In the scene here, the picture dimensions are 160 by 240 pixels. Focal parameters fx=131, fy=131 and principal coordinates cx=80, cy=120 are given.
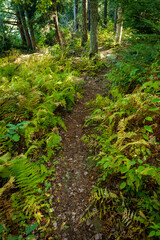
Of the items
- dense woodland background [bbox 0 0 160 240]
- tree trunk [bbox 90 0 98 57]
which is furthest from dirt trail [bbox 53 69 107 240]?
tree trunk [bbox 90 0 98 57]

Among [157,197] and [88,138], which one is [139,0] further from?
[157,197]

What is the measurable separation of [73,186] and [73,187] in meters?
0.02

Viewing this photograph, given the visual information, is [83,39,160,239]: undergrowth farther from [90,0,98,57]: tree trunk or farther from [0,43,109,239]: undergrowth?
[90,0,98,57]: tree trunk

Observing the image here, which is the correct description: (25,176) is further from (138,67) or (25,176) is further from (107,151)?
(138,67)

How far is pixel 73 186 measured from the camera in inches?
108

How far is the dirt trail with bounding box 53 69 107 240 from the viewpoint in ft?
7.06

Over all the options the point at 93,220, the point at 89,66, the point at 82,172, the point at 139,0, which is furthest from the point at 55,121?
the point at 89,66

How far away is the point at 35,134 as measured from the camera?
11.6 ft

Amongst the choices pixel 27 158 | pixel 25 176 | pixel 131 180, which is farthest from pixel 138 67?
pixel 25 176

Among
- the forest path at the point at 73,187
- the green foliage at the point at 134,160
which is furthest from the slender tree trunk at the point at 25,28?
the green foliage at the point at 134,160

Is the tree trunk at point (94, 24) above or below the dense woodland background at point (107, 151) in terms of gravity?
above

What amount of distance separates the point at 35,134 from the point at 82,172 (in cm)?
158

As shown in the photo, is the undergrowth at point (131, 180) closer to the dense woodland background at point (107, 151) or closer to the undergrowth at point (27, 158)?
the dense woodland background at point (107, 151)

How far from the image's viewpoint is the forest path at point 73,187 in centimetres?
215
